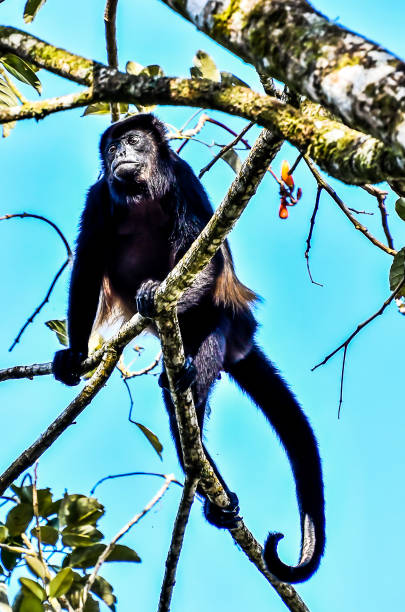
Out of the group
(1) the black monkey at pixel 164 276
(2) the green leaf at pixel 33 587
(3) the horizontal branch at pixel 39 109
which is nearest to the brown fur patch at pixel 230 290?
(1) the black monkey at pixel 164 276

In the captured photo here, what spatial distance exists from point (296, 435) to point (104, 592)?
208cm

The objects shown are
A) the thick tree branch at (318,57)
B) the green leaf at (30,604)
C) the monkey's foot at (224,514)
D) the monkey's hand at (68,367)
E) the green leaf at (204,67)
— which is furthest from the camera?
the green leaf at (204,67)

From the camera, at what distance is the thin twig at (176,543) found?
3.33 metres

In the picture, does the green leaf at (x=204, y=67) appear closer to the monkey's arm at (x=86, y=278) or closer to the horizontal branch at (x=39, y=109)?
the monkey's arm at (x=86, y=278)

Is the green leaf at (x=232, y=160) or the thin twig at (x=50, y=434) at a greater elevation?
the green leaf at (x=232, y=160)

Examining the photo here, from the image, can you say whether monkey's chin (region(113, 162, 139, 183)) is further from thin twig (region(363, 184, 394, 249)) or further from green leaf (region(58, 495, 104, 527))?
green leaf (region(58, 495, 104, 527))

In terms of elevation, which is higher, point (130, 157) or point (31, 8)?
point (130, 157)

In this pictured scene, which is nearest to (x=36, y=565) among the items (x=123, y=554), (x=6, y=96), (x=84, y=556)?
(x=84, y=556)

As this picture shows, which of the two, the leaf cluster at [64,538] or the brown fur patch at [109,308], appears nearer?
the leaf cluster at [64,538]

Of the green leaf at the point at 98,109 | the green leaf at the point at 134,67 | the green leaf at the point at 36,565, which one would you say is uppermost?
the green leaf at the point at 134,67

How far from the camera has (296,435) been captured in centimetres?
511

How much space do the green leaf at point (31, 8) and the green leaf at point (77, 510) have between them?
7.23 ft

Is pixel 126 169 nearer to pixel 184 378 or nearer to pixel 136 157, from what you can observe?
pixel 136 157

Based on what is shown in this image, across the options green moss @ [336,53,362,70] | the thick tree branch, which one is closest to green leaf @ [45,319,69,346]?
the thick tree branch
